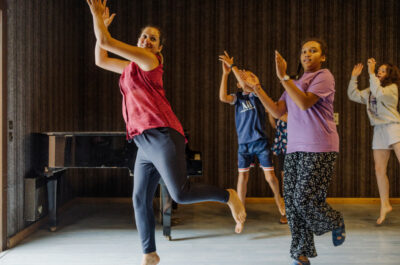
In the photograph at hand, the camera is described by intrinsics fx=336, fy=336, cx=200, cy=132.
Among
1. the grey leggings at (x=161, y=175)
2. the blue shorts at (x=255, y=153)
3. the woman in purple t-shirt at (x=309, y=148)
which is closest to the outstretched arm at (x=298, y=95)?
the woman in purple t-shirt at (x=309, y=148)

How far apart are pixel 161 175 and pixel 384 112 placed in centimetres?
263

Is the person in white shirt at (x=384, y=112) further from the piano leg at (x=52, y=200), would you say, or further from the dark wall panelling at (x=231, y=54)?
the piano leg at (x=52, y=200)

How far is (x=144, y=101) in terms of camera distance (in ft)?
6.14

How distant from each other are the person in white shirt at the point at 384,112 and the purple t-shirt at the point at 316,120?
60.6 inches

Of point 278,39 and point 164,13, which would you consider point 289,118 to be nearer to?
point 278,39

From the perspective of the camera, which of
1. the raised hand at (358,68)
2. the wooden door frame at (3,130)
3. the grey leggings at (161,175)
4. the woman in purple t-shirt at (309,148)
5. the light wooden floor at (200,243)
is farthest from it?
the raised hand at (358,68)

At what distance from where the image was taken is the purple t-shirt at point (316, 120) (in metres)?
1.98

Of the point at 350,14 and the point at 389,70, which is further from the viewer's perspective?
the point at 350,14

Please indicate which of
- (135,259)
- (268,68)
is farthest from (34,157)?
(268,68)

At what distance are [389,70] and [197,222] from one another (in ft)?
8.26

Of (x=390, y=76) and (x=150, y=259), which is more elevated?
(x=390, y=76)

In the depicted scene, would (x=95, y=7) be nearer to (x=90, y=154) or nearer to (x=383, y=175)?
(x=90, y=154)

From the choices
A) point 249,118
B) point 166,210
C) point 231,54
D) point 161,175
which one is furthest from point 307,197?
point 231,54

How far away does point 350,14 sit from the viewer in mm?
4590
